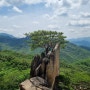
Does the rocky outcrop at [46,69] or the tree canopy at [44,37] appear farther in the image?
the tree canopy at [44,37]

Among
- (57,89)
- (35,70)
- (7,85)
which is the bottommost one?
(7,85)

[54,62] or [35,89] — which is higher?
[54,62]

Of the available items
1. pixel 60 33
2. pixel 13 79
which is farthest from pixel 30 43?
pixel 13 79

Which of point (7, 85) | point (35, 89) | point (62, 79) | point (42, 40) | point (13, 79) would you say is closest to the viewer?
point (35, 89)

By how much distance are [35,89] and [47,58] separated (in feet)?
26.9

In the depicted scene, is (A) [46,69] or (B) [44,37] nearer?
(A) [46,69]

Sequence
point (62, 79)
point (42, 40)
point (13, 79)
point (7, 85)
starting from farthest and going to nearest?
point (13, 79) → point (7, 85) → point (42, 40) → point (62, 79)

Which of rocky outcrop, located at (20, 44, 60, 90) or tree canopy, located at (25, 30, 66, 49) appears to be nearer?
rocky outcrop, located at (20, 44, 60, 90)

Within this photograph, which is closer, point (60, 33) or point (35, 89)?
point (35, 89)

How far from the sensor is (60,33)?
101938 millimetres

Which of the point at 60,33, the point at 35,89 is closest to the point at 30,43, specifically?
the point at 60,33

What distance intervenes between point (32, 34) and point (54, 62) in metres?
55.5

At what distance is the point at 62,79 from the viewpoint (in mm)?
52594

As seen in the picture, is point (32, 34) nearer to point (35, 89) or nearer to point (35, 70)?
point (35, 70)
